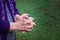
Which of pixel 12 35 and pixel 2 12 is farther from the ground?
pixel 2 12

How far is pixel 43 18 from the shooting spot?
5.41m

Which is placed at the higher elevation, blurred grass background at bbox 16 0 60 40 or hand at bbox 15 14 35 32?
hand at bbox 15 14 35 32

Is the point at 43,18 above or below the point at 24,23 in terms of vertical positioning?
below

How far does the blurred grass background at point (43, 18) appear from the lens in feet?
14.3

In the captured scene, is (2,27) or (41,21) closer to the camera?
(2,27)

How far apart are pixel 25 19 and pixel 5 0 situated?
0.58 ft

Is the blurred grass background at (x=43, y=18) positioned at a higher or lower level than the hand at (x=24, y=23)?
lower

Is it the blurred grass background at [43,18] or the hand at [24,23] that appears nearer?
the hand at [24,23]

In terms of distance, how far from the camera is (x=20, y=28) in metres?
1.28

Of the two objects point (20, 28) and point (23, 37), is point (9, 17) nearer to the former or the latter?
point (20, 28)

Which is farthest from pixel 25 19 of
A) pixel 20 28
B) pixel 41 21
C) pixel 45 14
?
pixel 45 14

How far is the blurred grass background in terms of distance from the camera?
4345 mm

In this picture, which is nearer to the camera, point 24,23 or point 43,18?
point 24,23

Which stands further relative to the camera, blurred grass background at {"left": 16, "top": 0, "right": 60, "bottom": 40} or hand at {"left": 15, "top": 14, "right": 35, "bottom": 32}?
blurred grass background at {"left": 16, "top": 0, "right": 60, "bottom": 40}
